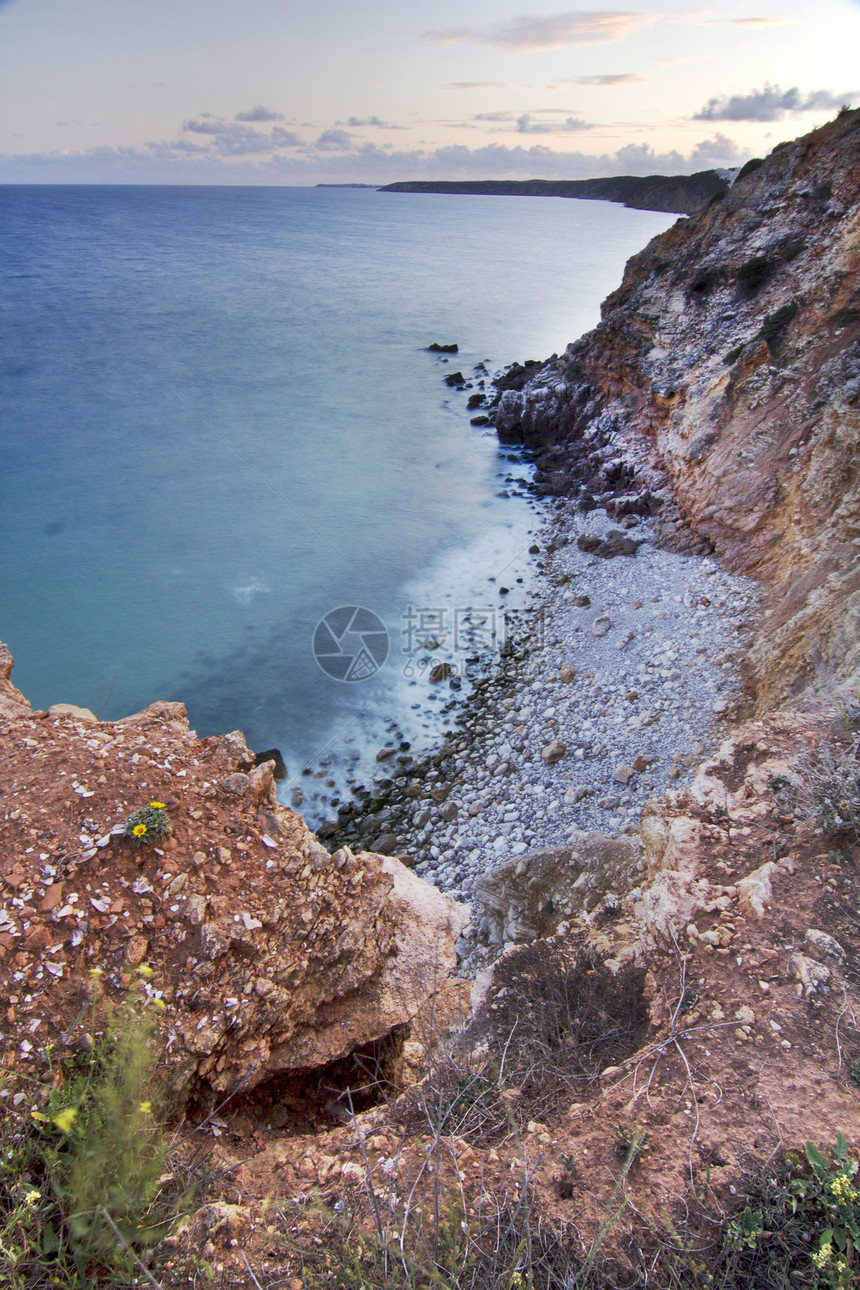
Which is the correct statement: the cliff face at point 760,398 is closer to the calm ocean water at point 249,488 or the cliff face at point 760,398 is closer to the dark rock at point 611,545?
the dark rock at point 611,545

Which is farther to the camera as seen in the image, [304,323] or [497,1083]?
[304,323]

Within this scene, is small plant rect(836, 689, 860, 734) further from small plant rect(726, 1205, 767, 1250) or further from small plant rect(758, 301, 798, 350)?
small plant rect(758, 301, 798, 350)

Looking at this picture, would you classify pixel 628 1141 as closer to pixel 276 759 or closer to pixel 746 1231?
pixel 746 1231

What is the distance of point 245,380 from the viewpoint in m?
33.0

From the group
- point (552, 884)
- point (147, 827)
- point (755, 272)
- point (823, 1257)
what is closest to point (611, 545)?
point (755, 272)

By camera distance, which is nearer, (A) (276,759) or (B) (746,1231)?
(B) (746,1231)

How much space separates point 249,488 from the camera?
2320cm

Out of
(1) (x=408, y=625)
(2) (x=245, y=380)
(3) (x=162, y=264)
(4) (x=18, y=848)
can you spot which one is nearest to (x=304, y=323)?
(2) (x=245, y=380)

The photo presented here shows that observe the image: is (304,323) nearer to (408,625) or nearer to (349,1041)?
(408,625)

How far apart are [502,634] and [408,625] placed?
9.15 ft

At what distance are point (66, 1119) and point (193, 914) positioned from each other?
1.68 meters

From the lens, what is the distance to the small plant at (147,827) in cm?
488

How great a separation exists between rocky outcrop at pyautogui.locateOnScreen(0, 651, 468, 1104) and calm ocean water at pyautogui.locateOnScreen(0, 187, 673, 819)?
4964 mm

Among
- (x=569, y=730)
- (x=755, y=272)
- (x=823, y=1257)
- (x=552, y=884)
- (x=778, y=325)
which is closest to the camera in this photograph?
(x=823, y=1257)
